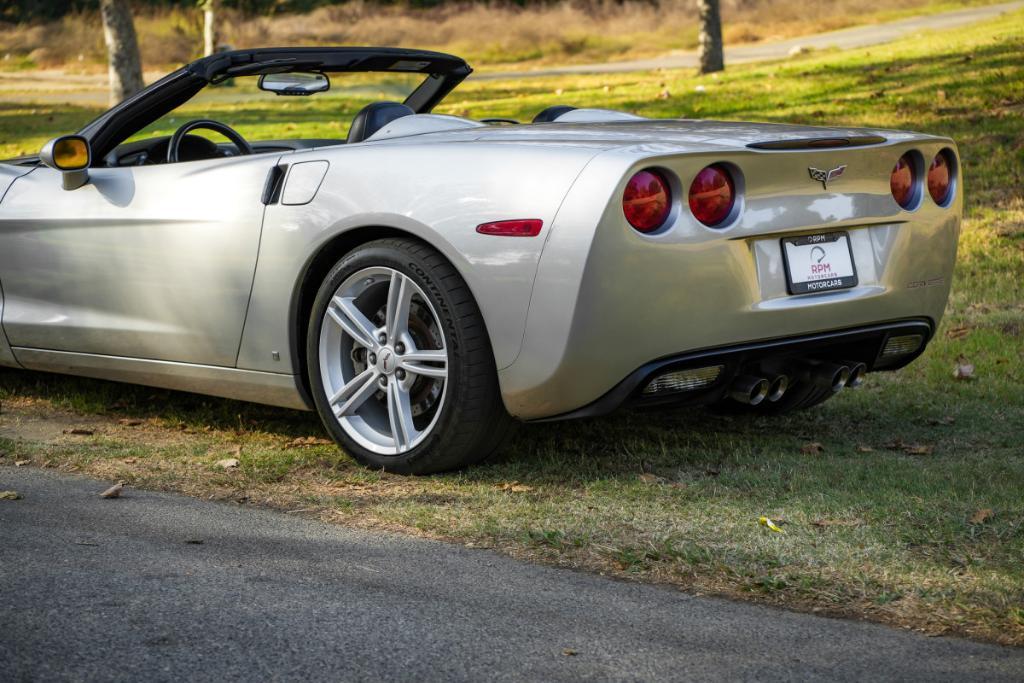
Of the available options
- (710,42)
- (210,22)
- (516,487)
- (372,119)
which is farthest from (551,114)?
(210,22)

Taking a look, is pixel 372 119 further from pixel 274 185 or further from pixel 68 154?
pixel 68 154

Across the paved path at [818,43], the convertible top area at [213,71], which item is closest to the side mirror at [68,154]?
the convertible top area at [213,71]

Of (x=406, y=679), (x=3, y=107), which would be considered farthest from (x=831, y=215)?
(x=3, y=107)

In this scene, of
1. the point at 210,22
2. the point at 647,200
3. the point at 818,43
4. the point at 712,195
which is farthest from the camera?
the point at 210,22

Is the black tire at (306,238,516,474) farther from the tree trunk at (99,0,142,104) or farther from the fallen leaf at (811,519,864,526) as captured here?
the tree trunk at (99,0,142,104)

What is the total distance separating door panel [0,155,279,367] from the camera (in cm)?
457

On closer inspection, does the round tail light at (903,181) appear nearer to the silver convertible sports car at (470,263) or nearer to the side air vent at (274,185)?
the silver convertible sports car at (470,263)

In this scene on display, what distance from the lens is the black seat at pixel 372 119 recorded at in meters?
4.75

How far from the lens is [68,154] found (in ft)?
16.1

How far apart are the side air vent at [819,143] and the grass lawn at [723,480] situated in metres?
1.02

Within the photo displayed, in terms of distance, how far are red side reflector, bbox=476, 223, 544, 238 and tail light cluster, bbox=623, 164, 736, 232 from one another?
26cm

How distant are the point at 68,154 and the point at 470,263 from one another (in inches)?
72.7

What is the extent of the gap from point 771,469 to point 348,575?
5.17 feet

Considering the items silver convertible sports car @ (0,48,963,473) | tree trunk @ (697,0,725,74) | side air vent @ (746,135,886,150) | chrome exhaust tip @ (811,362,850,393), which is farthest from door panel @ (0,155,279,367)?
tree trunk @ (697,0,725,74)
